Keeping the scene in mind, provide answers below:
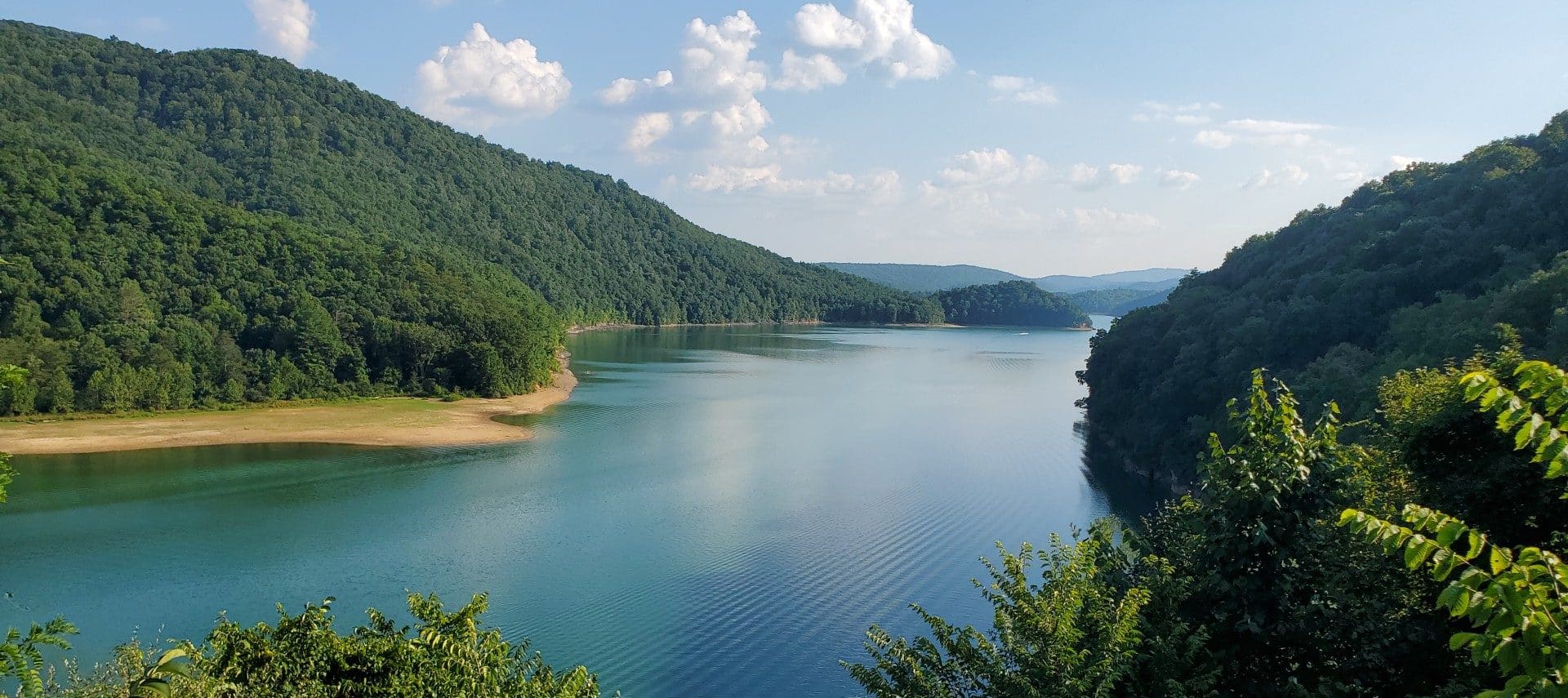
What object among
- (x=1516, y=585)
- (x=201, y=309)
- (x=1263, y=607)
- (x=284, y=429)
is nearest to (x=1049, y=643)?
(x=1263, y=607)

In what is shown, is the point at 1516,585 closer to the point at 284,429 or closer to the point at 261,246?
the point at 284,429

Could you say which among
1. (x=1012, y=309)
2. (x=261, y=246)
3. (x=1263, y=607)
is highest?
(x=261, y=246)

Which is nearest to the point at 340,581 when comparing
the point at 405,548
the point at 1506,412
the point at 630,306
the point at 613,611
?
the point at 405,548

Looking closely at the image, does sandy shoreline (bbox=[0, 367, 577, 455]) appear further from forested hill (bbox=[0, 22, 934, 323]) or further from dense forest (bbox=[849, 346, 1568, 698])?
dense forest (bbox=[849, 346, 1568, 698])

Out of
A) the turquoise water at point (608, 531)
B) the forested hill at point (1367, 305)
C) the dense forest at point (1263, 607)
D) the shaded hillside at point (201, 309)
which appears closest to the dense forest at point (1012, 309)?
the shaded hillside at point (201, 309)

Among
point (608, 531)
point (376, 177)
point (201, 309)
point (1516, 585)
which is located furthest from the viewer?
point (376, 177)

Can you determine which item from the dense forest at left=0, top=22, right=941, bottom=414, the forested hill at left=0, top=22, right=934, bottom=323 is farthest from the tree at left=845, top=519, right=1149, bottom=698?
the forested hill at left=0, top=22, right=934, bottom=323

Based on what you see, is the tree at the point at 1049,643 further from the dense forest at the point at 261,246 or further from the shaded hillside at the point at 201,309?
the shaded hillside at the point at 201,309
